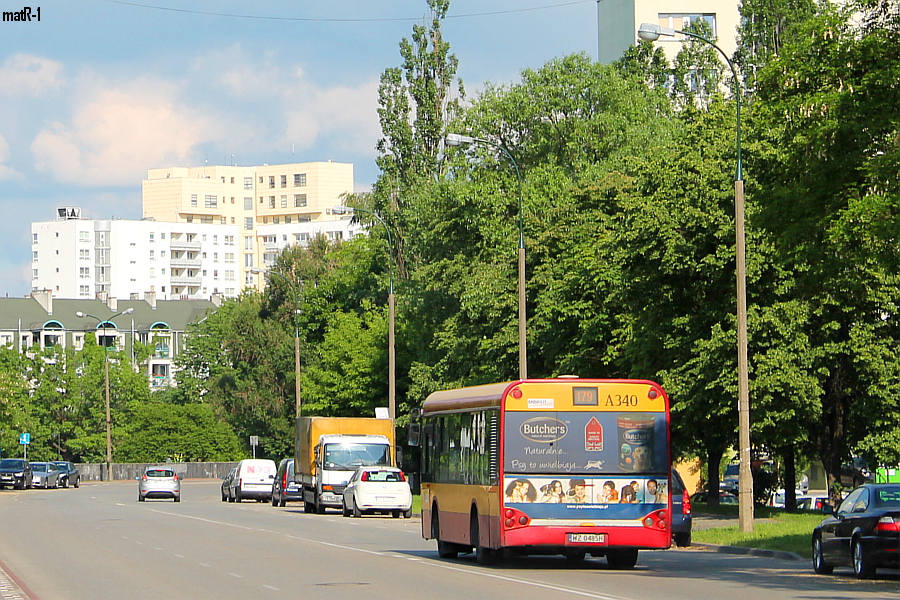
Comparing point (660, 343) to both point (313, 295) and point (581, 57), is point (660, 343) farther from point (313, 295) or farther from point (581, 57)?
point (313, 295)

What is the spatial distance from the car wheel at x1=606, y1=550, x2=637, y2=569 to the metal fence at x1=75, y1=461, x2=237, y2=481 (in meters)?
89.3

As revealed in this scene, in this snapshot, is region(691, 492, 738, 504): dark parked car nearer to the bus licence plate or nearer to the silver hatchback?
the silver hatchback

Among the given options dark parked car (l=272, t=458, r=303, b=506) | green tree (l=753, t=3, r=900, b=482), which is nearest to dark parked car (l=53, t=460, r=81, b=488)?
dark parked car (l=272, t=458, r=303, b=506)

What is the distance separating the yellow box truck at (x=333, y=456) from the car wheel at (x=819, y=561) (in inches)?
1052

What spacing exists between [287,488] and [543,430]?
35738 millimetres

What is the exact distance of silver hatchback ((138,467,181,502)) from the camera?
201 ft

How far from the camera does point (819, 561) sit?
70.6 ft

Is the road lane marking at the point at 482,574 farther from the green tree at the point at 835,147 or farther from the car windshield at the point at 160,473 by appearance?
the car windshield at the point at 160,473

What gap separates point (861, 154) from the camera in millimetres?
22922

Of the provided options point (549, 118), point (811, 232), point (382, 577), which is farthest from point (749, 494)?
point (549, 118)

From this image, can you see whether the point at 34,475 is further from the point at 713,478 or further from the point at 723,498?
the point at 713,478

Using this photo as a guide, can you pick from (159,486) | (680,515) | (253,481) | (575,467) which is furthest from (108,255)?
(575,467)

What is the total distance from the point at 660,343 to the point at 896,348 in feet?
20.2

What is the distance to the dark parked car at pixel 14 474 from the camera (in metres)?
79.2
